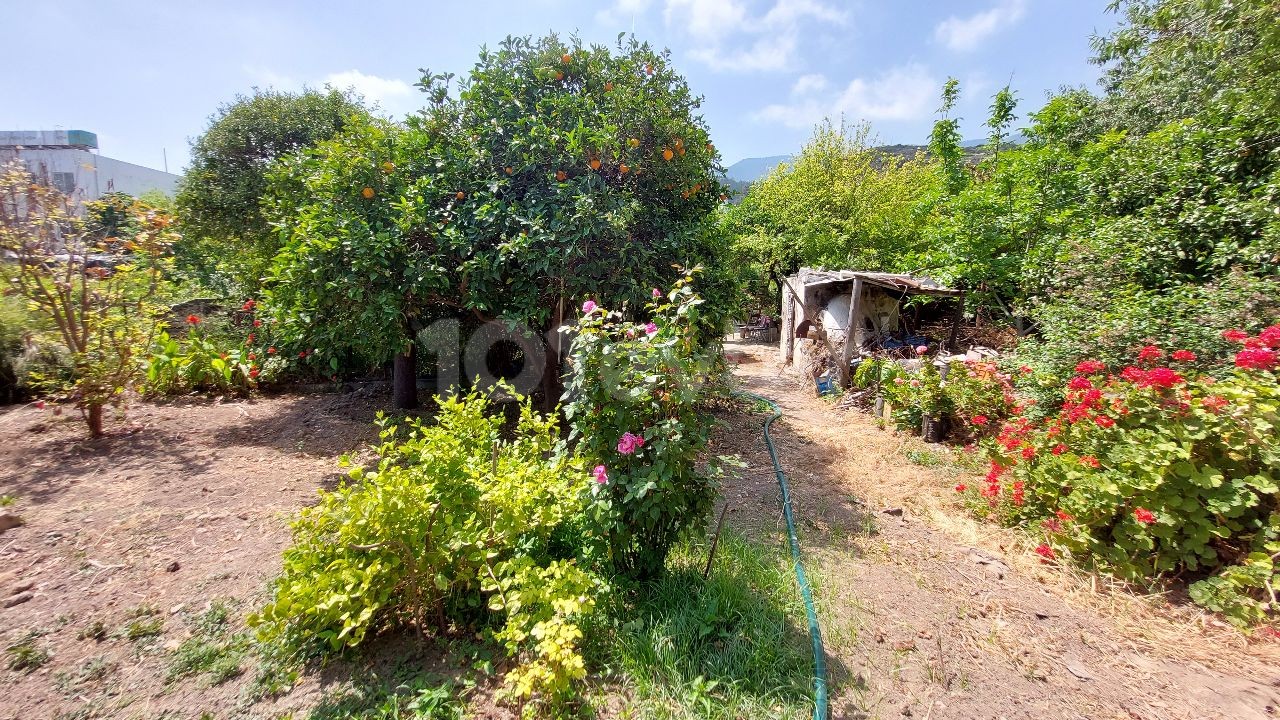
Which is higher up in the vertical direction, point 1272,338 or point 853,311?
point 853,311

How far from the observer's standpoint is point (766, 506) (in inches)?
149

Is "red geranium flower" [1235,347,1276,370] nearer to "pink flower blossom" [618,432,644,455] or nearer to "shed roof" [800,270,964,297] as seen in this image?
"pink flower blossom" [618,432,644,455]

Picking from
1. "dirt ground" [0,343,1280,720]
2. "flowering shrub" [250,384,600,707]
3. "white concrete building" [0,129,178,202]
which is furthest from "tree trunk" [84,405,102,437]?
"white concrete building" [0,129,178,202]

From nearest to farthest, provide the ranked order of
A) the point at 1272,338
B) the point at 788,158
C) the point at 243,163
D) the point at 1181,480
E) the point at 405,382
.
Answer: the point at 1181,480 → the point at 1272,338 → the point at 405,382 → the point at 243,163 → the point at 788,158

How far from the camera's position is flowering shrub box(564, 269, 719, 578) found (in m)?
2.15

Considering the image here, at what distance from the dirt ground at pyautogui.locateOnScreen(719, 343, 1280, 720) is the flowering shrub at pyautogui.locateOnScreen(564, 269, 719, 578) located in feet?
3.32

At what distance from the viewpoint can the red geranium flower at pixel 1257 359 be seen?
2.59 m

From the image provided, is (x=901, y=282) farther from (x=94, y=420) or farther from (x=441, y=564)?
(x=94, y=420)

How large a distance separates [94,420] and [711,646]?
5.72 metres

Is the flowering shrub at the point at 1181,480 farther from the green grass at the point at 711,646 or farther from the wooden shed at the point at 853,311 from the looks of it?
the wooden shed at the point at 853,311

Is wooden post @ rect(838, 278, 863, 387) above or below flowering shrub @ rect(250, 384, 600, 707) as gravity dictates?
above

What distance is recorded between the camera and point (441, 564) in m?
2.06

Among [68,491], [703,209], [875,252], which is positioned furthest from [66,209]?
[875,252]

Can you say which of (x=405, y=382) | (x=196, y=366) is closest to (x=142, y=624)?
Result: (x=405, y=382)
